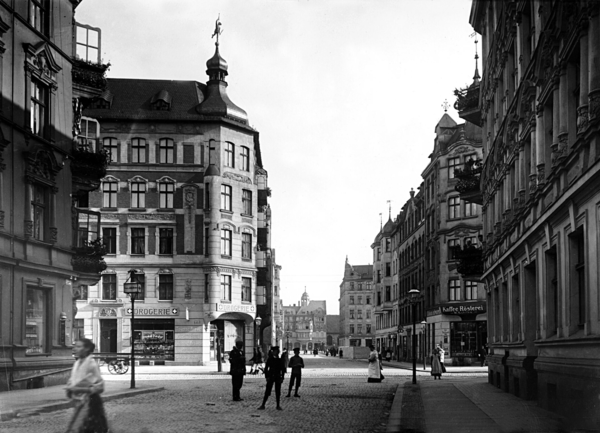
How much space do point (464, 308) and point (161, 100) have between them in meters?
57.6

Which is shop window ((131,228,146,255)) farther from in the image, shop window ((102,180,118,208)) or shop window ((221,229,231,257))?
shop window ((221,229,231,257))

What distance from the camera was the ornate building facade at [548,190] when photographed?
38.3 feet

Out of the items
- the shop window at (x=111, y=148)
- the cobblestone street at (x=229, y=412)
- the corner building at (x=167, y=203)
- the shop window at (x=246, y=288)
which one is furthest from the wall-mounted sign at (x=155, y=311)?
the shop window at (x=246, y=288)

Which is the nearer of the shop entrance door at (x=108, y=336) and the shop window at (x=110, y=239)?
the shop entrance door at (x=108, y=336)

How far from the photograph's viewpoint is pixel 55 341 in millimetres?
7059

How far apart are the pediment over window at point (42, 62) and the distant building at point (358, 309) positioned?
582 ft

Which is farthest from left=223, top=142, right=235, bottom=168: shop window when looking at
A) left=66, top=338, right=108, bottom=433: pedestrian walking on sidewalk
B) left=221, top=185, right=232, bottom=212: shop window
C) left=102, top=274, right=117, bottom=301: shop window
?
left=66, top=338, right=108, bottom=433: pedestrian walking on sidewalk

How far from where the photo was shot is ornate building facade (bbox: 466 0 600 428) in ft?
38.3

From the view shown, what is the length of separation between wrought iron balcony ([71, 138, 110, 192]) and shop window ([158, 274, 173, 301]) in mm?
1893

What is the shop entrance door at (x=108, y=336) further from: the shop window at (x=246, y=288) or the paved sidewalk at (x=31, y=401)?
the shop window at (x=246, y=288)

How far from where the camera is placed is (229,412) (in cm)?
1838

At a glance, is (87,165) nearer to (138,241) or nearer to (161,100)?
(161,100)

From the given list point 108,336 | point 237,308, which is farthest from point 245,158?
point 237,308

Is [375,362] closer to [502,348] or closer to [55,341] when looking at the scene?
[502,348]
